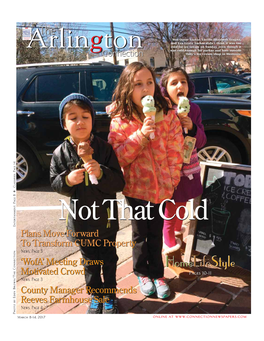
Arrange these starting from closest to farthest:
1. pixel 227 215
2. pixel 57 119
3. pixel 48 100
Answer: pixel 227 215 < pixel 57 119 < pixel 48 100

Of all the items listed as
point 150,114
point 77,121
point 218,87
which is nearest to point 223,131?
point 218,87

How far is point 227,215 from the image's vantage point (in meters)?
2.52

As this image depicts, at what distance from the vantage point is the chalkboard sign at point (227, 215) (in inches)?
94.3

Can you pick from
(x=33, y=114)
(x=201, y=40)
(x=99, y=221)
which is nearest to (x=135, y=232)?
(x=99, y=221)

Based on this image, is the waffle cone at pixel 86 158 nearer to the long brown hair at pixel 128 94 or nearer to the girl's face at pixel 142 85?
the long brown hair at pixel 128 94

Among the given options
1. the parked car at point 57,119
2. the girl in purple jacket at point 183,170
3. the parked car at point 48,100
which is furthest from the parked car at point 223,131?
the girl in purple jacket at point 183,170

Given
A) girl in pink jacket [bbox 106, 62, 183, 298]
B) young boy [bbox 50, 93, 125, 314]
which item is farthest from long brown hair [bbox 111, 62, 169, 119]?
young boy [bbox 50, 93, 125, 314]

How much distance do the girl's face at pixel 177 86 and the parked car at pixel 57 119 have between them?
1843mm

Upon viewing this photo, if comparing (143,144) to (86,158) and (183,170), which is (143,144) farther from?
(183,170)

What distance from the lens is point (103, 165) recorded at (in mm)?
1978

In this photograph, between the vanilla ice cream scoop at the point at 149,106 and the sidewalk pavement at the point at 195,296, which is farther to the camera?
the sidewalk pavement at the point at 195,296

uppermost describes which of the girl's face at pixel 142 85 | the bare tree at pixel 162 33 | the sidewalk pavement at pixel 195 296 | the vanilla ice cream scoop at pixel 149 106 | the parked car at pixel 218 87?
the parked car at pixel 218 87

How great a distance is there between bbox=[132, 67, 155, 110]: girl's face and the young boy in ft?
1.15

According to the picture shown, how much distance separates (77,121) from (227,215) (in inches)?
59.9
